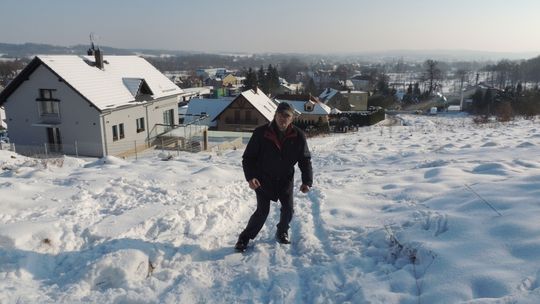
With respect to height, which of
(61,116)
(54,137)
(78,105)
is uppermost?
(78,105)

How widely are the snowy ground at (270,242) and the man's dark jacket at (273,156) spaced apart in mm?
850

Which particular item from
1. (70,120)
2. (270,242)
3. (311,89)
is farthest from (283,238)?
(311,89)

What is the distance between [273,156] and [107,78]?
75.6 ft

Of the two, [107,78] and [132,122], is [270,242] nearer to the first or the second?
[132,122]

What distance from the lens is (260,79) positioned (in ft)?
264

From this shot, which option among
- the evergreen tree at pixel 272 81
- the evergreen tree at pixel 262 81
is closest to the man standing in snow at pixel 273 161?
the evergreen tree at pixel 262 81

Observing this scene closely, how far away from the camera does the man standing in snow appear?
475cm

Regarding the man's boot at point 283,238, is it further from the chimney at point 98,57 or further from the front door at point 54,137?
the chimney at point 98,57

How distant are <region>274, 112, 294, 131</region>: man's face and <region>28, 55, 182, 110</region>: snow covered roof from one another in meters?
20.2

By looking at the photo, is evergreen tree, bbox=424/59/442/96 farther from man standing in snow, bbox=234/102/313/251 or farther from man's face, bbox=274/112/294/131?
man's face, bbox=274/112/294/131

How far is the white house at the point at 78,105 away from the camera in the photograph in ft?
74.6

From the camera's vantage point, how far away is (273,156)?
4.76 metres

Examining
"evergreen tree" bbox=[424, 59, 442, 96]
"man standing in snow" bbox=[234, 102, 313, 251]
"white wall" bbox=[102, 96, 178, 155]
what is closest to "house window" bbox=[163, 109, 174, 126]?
"white wall" bbox=[102, 96, 178, 155]

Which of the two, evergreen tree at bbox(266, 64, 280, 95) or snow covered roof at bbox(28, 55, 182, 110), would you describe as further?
evergreen tree at bbox(266, 64, 280, 95)
